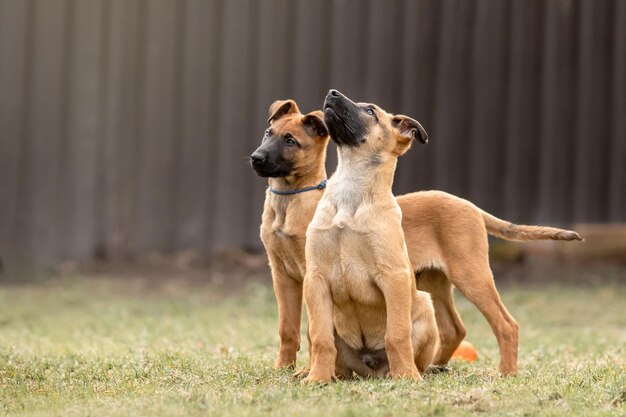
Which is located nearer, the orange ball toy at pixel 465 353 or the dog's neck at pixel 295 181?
the dog's neck at pixel 295 181

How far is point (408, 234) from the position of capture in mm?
6980

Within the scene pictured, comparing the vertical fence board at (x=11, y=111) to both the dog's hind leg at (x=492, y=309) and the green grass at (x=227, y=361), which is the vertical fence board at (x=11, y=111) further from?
the dog's hind leg at (x=492, y=309)

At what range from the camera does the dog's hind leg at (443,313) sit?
724 centimetres

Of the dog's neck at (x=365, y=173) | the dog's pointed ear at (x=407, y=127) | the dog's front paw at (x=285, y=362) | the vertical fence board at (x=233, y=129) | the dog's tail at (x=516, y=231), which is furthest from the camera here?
the vertical fence board at (x=233, y=129)

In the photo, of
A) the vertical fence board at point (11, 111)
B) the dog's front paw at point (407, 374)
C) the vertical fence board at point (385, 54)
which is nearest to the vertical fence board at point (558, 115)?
the vertical fence board at point (385, 54)

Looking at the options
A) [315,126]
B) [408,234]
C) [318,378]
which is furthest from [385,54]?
[318,378]

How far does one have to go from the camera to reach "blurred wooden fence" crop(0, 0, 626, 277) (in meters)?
13.4

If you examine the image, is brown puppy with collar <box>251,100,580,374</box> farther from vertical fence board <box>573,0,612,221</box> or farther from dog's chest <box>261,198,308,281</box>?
vertical fence board <box>573,0,612,221</box>

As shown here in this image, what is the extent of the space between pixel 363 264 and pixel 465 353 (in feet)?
7.15

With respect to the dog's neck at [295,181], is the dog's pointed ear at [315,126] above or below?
above

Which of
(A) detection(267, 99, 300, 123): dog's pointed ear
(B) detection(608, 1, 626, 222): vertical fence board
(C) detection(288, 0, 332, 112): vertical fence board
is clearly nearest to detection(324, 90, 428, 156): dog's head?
(A) detection(267, 99, 300, 123): dog's pointed ear

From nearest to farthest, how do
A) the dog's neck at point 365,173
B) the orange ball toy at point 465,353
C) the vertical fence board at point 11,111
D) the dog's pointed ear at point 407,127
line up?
the dog's neck at point 365,173 < the dog's pointed ear at point 407,127 < the orange ball toy at point 465,353 < the vertical fence board at point 11,111

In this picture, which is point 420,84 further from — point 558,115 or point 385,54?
point 558,115

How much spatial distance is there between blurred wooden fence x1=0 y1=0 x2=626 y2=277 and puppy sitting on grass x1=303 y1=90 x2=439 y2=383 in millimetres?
6870
